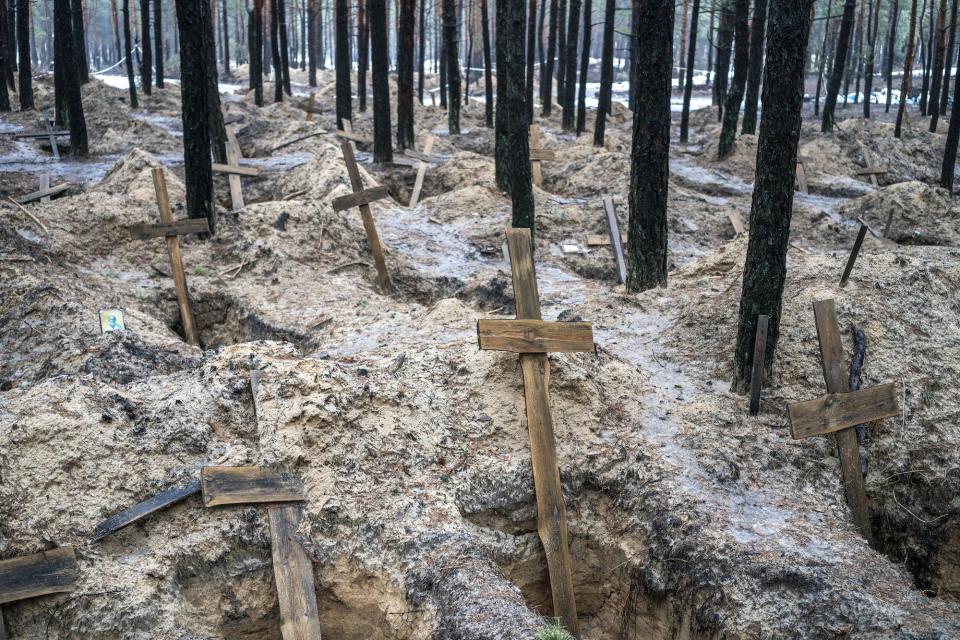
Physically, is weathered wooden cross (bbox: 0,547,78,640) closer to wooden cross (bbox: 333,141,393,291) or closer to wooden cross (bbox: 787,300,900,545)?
wooden cross (bbox: 787,300,900,545)

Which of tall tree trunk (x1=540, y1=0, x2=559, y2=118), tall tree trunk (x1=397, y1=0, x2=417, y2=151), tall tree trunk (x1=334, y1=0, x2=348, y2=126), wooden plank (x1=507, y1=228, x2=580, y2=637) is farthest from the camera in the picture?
tall tree trunk (x1=540, y1=0, x2=559, y2=118)

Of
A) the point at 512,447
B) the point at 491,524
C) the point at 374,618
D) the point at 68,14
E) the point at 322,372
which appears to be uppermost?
the point at 68,14

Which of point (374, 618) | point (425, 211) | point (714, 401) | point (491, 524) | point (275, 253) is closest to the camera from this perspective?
point (374, 618)

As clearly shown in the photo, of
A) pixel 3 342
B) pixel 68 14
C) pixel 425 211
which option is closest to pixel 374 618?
pixel 3 342

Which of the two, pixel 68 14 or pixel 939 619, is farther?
pixel 68 14

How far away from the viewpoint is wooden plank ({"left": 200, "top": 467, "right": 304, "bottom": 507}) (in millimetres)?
5812

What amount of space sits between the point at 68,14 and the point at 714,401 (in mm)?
17640

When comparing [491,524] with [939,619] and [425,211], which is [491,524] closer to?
[939,619]

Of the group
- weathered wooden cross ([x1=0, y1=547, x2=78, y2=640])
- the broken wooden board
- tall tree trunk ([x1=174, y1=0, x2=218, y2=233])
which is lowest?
weathered wooden cross ([x1=0, y1=547, x2=78, y2=640])

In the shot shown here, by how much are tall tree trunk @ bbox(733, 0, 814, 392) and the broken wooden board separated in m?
5.11

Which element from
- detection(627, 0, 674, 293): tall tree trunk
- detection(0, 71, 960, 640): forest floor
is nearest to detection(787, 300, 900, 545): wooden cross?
detection(0, 71, 960, 640): forest floor

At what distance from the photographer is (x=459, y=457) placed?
6527 millimetres

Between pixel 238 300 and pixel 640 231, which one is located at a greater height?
pixel 640 231

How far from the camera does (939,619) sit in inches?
201
